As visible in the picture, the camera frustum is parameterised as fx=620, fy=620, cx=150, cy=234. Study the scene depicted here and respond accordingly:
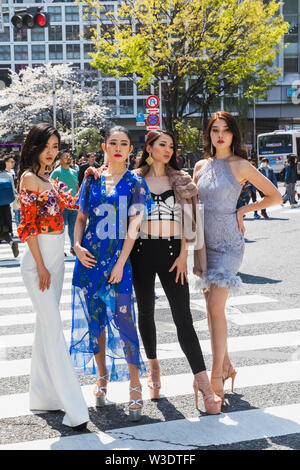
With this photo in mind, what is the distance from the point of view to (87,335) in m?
3.98

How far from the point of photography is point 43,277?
379 cm

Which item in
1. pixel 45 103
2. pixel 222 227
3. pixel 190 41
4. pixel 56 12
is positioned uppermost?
Result: pixel 56 12

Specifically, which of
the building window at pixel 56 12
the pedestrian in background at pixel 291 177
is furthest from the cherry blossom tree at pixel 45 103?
the pedestrian in background at pixel 291 177

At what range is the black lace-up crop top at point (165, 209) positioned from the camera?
3.98m

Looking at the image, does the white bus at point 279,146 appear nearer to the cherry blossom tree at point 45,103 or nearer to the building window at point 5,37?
the cherry blossom tree at point 45,103

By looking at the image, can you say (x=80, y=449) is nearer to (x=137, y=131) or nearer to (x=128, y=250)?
(x=128, y=250)

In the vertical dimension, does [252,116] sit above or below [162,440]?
above

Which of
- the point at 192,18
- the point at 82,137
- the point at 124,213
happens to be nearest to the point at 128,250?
the point at 124,213

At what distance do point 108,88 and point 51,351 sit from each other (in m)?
64.0

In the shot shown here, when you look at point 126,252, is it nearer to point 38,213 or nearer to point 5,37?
point 38,213

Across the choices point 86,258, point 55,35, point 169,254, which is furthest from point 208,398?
point 55,35

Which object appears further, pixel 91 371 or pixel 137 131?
pixel 137 131

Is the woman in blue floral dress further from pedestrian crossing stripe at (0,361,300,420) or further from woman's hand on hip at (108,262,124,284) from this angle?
pedestrian crossing stripe at (0,361,300,420)
